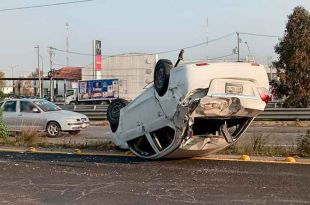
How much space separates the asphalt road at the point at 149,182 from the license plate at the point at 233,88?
4.64 ft

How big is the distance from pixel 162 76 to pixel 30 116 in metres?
11.9

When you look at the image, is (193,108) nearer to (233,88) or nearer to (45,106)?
(233,88)

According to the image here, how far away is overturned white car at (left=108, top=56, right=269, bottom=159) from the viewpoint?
8.83m

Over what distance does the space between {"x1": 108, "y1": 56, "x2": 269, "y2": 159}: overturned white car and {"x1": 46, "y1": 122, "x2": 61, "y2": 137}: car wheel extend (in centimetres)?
976

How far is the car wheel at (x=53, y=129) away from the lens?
20016mm

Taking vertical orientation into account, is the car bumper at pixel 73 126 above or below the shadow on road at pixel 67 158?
below

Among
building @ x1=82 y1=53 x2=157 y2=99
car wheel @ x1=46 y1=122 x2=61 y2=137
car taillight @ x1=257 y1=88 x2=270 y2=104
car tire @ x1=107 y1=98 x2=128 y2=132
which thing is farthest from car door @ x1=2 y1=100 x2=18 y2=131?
building @ x1=82 y1=53 x2=157 y2=99

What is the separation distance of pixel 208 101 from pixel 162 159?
7.11 feet

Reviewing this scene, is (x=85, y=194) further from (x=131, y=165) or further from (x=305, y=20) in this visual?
(x=305, y=20)

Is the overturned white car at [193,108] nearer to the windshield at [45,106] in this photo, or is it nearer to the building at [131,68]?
the windshield at [45,106]

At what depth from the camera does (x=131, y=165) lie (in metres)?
10.1

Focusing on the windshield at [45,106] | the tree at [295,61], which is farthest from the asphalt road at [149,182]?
the tree at [295,61]

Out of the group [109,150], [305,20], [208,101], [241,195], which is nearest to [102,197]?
[241,195]

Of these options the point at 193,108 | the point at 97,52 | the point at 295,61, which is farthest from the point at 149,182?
the point at 97,52
